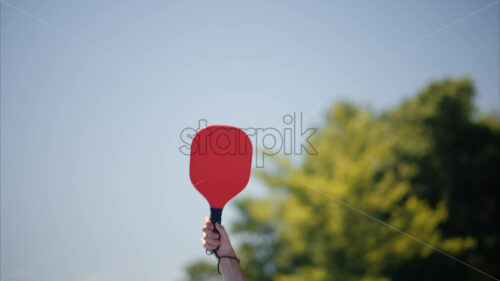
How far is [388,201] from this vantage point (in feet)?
35.0

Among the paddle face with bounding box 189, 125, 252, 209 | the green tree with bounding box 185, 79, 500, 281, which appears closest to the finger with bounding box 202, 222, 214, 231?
the paddle face with bounding box 189, 125, 252, 209

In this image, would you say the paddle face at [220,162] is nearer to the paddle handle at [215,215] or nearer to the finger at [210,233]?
the paddle handle at [215,215]

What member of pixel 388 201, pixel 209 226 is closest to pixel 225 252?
pixel 209 226

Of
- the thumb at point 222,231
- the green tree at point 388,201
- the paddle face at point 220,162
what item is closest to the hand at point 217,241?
the thumb at point 222,231

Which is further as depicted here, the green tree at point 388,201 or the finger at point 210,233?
the green tree at point 388,201

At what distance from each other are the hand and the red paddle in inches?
3.1

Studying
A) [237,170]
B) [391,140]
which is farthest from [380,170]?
[237,170]

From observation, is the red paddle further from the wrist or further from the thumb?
the wrist

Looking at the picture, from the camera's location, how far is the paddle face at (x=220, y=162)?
2.24 meters

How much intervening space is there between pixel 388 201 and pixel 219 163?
977 cm

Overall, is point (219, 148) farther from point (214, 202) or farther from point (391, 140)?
point (391, 140)

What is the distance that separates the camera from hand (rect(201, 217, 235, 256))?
80.8 inches

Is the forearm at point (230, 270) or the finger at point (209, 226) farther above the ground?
the finger at point (209, 226)

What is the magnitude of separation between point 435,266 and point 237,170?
39.8 feet
